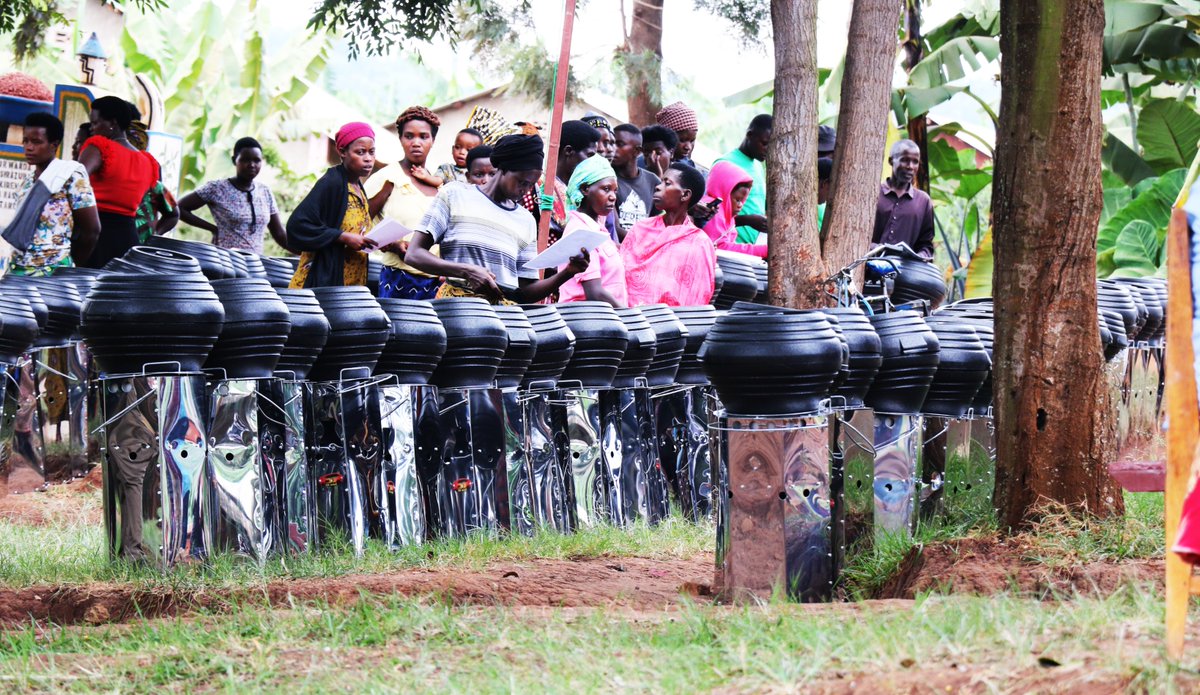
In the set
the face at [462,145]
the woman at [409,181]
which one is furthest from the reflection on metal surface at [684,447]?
the face at [462,145]

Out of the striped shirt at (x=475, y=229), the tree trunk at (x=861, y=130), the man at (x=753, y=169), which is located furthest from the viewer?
the man at (x=753, y=169)

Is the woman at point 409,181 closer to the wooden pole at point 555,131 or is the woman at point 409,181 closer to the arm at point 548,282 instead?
the wooden pole at point 555,131

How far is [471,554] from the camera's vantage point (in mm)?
6902

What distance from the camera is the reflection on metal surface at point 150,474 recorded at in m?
6.30

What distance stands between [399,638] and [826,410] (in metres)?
1.91

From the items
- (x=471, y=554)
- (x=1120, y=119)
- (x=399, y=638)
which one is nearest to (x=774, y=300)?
(x=471, y=554)

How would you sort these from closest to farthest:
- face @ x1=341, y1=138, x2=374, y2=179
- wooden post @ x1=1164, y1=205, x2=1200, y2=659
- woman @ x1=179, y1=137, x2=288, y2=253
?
wooden post @ x1=1164, y1=205, x2=1200, y2=659 < face @ x1=341, y1=138, x2=374, y2=179 < woman @ x1=179, y1=137, x2=288, y2=253

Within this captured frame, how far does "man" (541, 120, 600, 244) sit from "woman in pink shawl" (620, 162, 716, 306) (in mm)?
599

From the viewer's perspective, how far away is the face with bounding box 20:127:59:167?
1016 cm

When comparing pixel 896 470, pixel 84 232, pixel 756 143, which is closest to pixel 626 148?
pixel 756 143

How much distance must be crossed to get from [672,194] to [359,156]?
1878mm

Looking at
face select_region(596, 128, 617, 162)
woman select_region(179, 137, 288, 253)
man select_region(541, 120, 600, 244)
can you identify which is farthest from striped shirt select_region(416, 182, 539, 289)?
woman select_region(179, 137, 288, 253)

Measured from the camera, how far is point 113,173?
11.0 m

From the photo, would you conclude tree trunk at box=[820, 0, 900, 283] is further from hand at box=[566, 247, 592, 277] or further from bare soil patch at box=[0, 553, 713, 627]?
bare soil patch at box=[0, 553, 713, 627]
